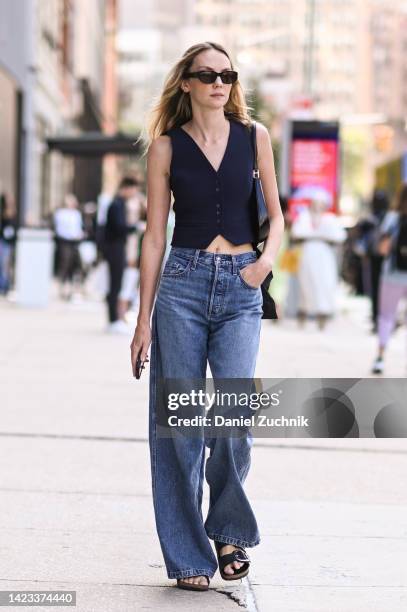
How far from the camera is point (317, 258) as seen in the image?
65.6 feet

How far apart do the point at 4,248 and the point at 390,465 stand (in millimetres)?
17953

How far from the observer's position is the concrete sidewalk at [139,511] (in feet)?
16.0

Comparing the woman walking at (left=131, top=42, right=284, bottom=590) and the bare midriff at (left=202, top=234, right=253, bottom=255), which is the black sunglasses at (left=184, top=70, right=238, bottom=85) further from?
the bare midriff at (left=202, top=234, right=253, bottom=255)

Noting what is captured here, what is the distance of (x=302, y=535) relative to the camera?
19.2 feet

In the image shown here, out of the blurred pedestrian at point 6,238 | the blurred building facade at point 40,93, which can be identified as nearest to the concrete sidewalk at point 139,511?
the blurred pedestrian at point 6,238

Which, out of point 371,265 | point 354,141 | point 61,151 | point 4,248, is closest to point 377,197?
point 371,265

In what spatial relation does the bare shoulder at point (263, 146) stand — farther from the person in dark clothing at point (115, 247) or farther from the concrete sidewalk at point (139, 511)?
the person in dark clothing at point (115, 247)

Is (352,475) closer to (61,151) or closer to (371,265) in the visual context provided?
(371,265)

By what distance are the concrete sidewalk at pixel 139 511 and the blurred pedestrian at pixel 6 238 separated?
1330cm

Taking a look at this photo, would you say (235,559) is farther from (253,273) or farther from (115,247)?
(115,247)

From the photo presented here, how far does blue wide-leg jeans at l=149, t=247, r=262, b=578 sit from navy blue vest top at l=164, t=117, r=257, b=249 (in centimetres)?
7

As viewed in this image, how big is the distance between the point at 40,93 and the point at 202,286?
3235cm

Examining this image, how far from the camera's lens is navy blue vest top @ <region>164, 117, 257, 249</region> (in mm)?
4770

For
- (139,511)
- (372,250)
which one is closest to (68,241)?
(372,250)
